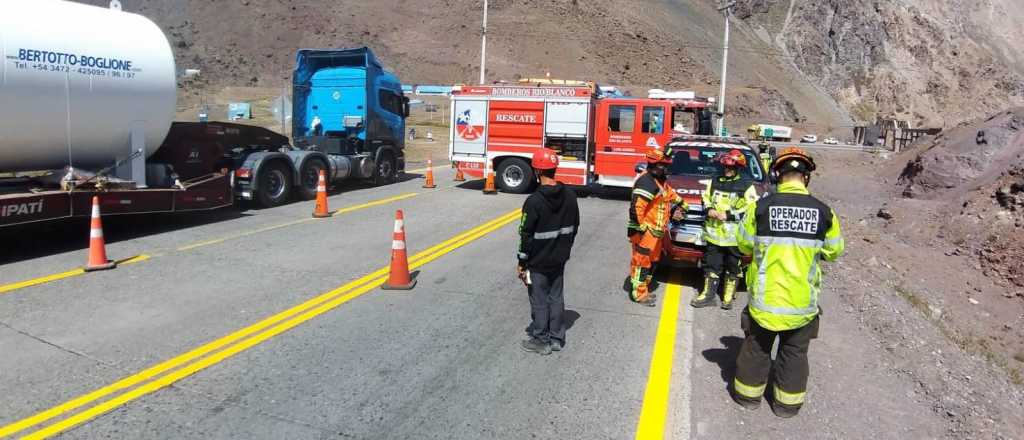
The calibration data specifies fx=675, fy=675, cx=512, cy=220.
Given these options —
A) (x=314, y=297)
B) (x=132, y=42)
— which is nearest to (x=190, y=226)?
(x=132, y=42)

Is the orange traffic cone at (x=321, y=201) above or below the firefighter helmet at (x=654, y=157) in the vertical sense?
below

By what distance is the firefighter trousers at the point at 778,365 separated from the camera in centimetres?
438

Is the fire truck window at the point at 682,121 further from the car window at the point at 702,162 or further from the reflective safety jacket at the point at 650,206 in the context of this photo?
the reflective safety jacket at the point at 650,206

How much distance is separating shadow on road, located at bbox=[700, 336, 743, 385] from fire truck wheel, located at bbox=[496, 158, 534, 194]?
11119 millimetres

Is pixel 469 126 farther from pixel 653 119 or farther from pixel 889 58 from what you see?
Result: pixel 889 58

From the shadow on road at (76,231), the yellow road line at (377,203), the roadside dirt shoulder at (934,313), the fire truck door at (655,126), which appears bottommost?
the roadside dirt shoulder at (934,313)

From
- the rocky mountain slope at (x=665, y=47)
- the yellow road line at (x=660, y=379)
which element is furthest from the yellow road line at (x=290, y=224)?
the rocky mountain slope at (x=665, y=47)

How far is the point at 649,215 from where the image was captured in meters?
6.72

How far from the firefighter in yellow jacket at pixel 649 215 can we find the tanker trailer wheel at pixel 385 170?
11.7 metres

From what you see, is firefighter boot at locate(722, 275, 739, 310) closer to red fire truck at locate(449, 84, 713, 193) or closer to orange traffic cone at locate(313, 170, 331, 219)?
orange traffic cone at locate(313, 170, 331, 219)

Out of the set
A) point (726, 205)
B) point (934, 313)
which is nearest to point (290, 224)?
point (726, 205)

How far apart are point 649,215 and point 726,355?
5.48 feet

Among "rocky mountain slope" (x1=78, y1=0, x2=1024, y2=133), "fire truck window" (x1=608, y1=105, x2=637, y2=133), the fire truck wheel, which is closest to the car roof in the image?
"fire truck window" (x1=608, y1=105, x2=637, y2=133)

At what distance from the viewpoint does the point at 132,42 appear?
9.91m
